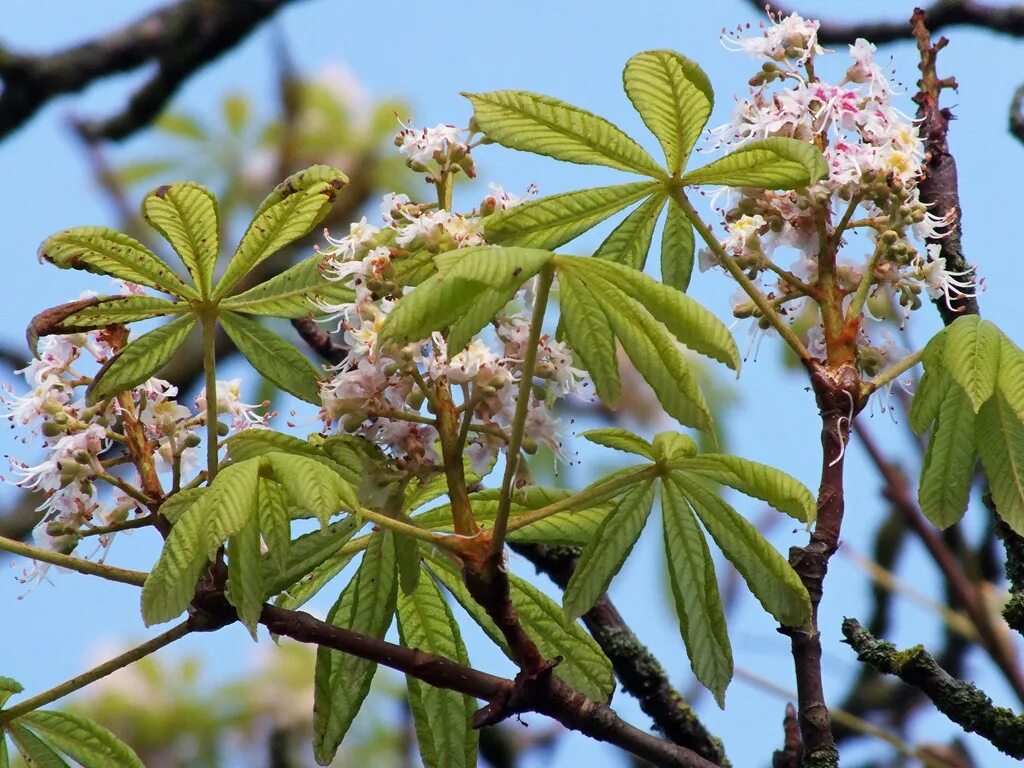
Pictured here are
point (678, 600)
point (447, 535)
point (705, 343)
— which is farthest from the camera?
point (678, 600)

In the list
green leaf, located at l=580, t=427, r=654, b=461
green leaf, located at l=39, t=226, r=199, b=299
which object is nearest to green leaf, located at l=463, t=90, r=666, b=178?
green leaf, located at l=580, t=427, r=654, b=461

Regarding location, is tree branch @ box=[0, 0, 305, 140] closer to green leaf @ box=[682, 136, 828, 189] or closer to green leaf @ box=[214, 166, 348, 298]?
green leaf @ box=[214, 166, 348, 298]

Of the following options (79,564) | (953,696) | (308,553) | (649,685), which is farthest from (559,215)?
(649,685)

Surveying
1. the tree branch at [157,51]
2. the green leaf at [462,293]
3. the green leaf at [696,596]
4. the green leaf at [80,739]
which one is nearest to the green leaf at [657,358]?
the green leaf at [462,293]

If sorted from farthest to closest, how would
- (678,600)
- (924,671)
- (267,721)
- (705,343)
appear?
(267,721) → (924,671) → (678,600) → (705,343)

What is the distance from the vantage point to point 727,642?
1.83m

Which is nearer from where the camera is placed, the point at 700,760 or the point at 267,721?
the point at 700,760

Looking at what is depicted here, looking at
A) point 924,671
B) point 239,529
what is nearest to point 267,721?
point 924,671

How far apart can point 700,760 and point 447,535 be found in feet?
1.59

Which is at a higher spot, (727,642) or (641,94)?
(641,94)

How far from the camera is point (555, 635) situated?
202 centimetres

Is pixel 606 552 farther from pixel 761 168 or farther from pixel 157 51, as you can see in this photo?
pixel 157 51

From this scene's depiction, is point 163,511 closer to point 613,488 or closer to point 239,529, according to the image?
point 239,529

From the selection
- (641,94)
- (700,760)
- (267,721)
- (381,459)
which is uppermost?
(267,721)
